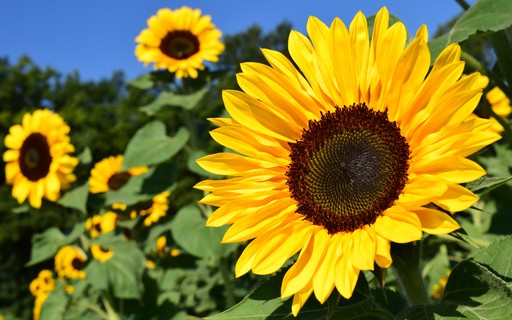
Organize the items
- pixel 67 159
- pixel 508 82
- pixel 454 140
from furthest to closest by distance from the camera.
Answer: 1. pixel 67 159
2. pixel 508 82
3. pixel 454 140

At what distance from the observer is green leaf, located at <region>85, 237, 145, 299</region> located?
3260 millimetres

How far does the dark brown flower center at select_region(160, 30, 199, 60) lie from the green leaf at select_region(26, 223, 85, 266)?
3.78ft

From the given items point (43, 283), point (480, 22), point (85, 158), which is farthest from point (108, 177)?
point (43, 283)

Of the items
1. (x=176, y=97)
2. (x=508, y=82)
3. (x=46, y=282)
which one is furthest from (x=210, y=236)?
(x=46, y=282)

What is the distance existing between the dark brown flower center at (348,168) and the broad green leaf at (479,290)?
21cm

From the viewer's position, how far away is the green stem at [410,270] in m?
1.22

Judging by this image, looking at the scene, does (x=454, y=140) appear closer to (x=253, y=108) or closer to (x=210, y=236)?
(x=253, y=108)

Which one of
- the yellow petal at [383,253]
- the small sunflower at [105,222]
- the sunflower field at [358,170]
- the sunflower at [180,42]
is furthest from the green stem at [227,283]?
the yellow petal at [383,253]

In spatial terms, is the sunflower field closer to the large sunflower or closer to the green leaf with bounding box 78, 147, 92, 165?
the large sunflower

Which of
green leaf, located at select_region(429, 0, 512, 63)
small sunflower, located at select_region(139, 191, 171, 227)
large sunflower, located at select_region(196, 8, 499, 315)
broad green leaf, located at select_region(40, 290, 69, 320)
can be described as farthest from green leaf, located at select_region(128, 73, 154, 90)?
large sunflower, located at select_region(196, 8, 499, 315)

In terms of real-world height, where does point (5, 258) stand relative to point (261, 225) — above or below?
above

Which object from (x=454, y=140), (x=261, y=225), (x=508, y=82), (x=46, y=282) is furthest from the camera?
(x=46, y=282)

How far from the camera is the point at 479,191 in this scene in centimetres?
123

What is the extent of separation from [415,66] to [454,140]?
18 centimetres
